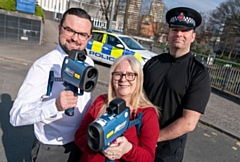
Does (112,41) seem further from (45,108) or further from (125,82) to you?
(45,108)

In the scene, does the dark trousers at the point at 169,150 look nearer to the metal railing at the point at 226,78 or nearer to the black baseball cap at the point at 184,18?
the black baseball cap at the point at 184,18

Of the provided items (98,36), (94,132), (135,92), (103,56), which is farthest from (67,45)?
(98,36)

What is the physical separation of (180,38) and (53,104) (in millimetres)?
1048

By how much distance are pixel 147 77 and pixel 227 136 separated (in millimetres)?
3834

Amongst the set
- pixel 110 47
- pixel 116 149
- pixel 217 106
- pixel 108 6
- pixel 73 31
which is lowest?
pixel 217 106

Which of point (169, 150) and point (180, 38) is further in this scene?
point (169, 150)

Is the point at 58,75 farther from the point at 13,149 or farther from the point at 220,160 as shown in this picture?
the point at 220,160

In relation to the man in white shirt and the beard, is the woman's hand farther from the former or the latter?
the beard

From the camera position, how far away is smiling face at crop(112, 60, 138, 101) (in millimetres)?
1510

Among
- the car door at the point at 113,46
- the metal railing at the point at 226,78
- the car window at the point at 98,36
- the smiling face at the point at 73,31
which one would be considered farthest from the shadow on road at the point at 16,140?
the metal railing at the point at 226,78

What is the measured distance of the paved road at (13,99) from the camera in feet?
10.7

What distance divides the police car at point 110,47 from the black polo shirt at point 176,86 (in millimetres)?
6726

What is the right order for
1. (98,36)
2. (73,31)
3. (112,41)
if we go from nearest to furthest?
(73,31)
(112,41)
(98,36)

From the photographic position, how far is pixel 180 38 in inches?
64.2
